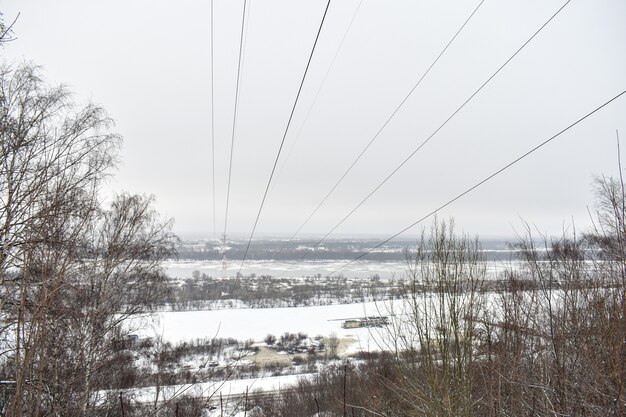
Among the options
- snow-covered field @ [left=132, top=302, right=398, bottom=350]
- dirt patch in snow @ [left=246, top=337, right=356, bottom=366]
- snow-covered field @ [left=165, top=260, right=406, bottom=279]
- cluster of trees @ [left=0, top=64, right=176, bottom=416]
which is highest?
Result: cluster of trees @ [left=0, top=64, right=176, bottom=416]

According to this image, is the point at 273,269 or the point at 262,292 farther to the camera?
the point at 273,269

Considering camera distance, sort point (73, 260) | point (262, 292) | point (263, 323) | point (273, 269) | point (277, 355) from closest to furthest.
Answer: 1. point (73, 260)
2. point (277, 355)
3. point (263, 323)
4. point (262, 292)
5. point (273, 269)

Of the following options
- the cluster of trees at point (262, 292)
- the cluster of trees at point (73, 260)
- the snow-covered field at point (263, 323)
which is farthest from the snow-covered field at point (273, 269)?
the cluster of trees at point (73, 260)

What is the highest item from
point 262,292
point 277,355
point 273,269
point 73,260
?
point 73,260

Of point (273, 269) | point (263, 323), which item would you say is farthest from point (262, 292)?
point (273, 269)

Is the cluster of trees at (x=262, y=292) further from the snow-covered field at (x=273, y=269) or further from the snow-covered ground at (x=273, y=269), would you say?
the snow-covered field at (x=273, y=269)

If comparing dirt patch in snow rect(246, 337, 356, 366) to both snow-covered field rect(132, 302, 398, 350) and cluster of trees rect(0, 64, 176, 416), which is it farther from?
cluster of trees rect(0, 64, 176, 416)

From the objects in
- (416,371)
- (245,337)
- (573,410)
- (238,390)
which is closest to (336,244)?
(245,337)

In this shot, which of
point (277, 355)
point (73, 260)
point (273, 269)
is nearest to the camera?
point (73, 260)

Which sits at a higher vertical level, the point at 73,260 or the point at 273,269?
the point at 73,260

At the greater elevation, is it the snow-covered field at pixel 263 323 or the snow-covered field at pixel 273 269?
the snow-covered field at pixel 273 269

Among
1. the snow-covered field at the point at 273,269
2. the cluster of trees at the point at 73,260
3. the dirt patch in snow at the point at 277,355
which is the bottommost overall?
the dirt patch in snow at the point at 277,355

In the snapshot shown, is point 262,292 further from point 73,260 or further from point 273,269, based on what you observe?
point 73,260

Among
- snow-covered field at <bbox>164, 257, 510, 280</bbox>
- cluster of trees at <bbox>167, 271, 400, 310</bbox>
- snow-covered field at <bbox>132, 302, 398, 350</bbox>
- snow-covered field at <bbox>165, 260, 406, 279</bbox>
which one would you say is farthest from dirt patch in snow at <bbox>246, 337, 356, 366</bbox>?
snow-covered field at <bbox>165, 260, 406, 279</bbox>
